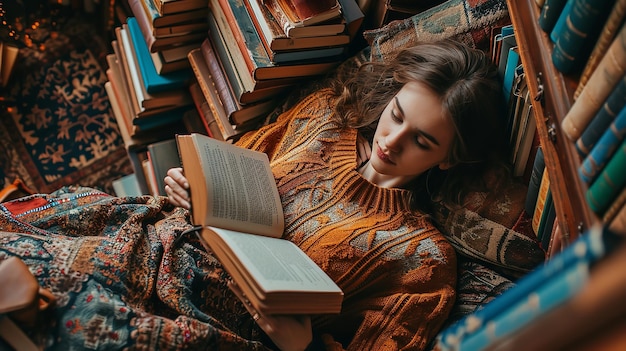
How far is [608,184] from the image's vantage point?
0.74 meters

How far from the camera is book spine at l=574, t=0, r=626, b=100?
0.74 m

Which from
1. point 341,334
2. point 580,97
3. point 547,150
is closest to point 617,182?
point 580,97

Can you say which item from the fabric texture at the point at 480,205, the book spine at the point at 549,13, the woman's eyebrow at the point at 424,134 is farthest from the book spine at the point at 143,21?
the book spine at the point at 549,13

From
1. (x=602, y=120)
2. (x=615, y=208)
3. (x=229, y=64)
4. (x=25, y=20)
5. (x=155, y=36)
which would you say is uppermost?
(x=25, y=20)

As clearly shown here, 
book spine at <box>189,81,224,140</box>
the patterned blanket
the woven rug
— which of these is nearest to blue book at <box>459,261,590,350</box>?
the patterned blanket

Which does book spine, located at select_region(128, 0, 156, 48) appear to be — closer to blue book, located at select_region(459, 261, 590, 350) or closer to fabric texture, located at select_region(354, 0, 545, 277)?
fabric texture, located at select_region(354, 0, 545, 277)

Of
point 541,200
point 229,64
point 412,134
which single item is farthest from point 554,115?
point 229,64

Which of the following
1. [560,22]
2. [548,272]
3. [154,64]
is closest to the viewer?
[548,272]

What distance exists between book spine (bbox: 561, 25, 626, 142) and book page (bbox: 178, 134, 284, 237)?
620 millimetres

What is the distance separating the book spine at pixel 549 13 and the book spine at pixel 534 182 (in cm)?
27

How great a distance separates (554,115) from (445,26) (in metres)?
0.54

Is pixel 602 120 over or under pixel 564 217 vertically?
over

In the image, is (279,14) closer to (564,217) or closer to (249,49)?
(249,49)

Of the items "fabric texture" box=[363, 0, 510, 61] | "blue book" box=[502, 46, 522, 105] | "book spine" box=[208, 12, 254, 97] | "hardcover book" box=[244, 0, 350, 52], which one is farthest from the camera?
"book spine" box=[208, 12, 254, 97]
